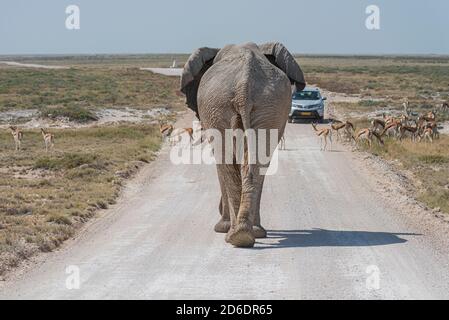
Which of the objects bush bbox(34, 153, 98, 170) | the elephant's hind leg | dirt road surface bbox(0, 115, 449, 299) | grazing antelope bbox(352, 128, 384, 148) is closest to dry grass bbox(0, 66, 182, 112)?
bush bbox(34, 153, 98, 170)

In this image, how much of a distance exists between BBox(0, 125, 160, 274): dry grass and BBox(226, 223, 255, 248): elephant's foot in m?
2.90

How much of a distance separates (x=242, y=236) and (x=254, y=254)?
0.41m

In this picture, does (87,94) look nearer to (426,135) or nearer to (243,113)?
(426,135)

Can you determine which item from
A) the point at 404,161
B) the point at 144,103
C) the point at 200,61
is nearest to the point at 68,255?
the point at 200,61

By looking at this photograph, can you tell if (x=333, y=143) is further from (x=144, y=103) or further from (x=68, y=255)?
(x=144, y=103)

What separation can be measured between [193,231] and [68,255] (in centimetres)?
244

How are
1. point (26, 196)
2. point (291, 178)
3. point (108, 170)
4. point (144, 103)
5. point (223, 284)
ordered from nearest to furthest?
point (223, 284) → point (26, 196) → point (291, 178) → point (108, 170) → point (144, 103)

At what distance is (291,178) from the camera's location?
65.7ft

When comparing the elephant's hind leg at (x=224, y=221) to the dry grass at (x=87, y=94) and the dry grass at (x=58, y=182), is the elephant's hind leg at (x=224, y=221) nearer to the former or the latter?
the dry grass at (x=58, y=182)

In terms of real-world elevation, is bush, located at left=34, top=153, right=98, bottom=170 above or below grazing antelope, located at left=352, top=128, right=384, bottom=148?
below

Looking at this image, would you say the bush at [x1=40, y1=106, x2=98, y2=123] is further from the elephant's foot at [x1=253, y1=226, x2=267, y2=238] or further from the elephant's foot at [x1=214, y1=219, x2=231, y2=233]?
the elephant's foot at [x1=253, y1=226, x2=267, y2=238]

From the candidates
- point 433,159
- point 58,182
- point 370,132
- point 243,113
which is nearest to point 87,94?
point 370,132

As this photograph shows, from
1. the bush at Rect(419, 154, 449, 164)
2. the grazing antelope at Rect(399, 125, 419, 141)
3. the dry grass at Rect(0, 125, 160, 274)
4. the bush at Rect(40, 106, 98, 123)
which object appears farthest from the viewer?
the bush at Rect(40, 106, 98, 123)

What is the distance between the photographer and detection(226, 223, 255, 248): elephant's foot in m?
11.6
